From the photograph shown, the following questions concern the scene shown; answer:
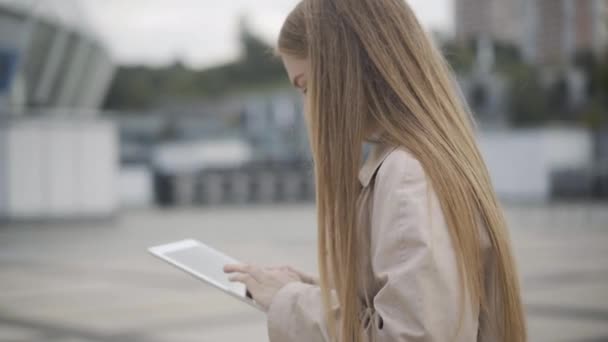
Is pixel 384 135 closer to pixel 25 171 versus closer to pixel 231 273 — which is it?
pixel 231 273

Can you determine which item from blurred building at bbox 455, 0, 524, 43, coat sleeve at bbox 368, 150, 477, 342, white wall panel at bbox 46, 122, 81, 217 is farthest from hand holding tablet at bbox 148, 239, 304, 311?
blurred building at bbox 455, 0, 524, 43

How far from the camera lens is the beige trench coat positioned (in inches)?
65.1

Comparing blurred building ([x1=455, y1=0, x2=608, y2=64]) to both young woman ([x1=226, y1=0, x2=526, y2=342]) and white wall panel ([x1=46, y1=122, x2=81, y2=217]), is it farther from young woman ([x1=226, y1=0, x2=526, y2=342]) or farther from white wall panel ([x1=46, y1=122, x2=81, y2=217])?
young woman ([x1=226, y1=0, x2=526, y2=342])

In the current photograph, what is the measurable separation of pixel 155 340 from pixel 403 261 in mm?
5242

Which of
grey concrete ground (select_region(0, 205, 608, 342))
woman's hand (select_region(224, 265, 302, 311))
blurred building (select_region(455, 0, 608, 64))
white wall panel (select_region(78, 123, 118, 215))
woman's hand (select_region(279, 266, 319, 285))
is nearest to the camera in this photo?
woman's hand (select_region(224, 265, 302, 311))

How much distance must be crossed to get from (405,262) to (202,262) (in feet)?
2.26

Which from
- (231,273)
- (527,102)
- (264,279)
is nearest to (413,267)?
(264,279)

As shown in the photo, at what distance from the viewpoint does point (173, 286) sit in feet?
33.6

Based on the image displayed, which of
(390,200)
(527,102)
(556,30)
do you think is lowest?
(527,102)

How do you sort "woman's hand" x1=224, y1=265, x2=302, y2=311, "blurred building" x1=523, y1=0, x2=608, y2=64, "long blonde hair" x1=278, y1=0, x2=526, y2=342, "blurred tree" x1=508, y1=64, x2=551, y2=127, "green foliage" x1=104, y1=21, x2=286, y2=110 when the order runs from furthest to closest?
"green foliage" x1=104, y1=21, x2=286, y2=110 < "blurred building" x1=523, y1=0, x2=608, y2=64 < "blurred tree" x1=508, y1=64, x2=551, y2=127 < "woman's hand" x1=224, y1=265, x2=302, y2=311 < "long blonde hair" x1=278, y1=0, x2=526, y2=342

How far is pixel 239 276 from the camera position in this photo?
2.01 metres

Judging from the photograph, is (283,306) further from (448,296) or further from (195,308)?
(195,308)

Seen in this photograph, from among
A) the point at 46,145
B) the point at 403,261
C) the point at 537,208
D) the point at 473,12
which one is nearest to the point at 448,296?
the point at 403,261

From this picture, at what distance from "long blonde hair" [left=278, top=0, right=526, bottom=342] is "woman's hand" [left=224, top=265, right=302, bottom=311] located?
0.17 m
